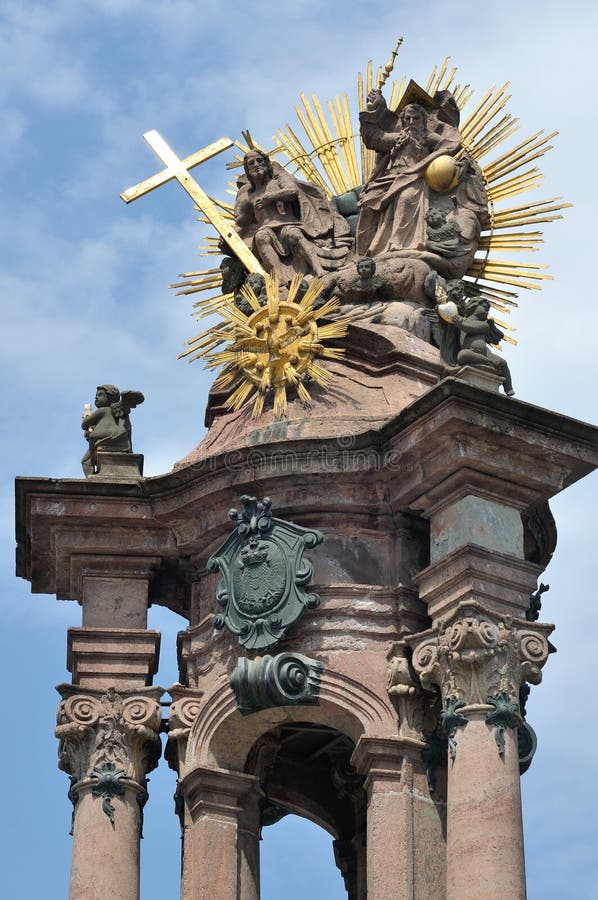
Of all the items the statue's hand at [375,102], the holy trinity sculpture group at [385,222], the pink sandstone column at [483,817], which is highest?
the statue's hand at [375,102]

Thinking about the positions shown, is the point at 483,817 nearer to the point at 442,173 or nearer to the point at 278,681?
the point at 278,681

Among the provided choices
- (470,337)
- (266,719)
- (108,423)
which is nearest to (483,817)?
(266,719)

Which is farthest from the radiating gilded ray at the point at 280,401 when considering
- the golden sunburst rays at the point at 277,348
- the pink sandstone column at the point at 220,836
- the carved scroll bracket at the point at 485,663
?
the pink sandstone column at the point at 220,836

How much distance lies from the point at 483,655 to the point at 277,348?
3.58m

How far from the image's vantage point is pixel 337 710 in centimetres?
2397

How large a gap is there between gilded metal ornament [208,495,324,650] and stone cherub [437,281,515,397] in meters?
1.75

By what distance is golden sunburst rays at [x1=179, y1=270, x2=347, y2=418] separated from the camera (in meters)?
25.3

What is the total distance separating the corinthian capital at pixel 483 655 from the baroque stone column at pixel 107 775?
2488 millimetres

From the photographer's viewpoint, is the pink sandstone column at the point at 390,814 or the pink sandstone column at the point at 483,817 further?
the pink sandstone column at the point at 390,814

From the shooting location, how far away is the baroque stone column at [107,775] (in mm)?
23969

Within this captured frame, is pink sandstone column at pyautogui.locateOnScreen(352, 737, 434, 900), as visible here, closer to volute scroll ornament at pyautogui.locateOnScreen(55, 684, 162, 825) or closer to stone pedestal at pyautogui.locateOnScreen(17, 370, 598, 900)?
stone pedestal at pyautogui.locateOnScreen(17, 370, 598, 900)

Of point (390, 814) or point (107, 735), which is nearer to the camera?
point (390, 814)

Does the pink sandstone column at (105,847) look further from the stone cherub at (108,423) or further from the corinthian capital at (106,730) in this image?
the stone cherub at (108,423)

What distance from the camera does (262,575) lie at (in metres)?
24.4
